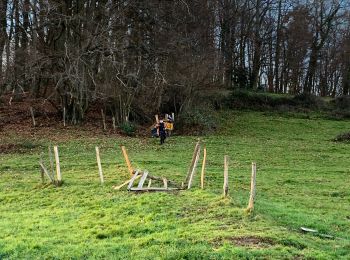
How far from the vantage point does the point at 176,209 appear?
12.2 metres

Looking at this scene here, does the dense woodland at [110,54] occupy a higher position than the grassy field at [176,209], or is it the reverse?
the dense woodland at [110,54]

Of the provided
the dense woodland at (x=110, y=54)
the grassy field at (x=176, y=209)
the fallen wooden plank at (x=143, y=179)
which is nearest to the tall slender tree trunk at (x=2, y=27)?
the dense woodland at (x=110, y=54)

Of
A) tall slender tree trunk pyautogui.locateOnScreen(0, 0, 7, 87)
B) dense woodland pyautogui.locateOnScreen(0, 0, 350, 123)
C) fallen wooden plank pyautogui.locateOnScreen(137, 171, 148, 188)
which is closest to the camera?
fallen wooden plank pyautogui.locateOnScreen(137, 171, 148, 188)

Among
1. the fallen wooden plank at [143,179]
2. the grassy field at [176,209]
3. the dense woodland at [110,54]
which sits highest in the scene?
the dense woodland at [110,54]

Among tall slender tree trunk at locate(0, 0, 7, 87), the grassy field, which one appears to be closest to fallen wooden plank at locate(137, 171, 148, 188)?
the grassy field

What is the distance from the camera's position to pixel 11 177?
760 inches

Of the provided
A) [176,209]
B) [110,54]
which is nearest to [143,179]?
[176,209]

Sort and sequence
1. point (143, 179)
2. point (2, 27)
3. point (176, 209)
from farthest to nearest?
point (2, 27), point (143, 179), point (176, 209)

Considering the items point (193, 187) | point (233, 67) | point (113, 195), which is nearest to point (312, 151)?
point (193, 187)

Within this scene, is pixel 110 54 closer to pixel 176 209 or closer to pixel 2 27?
pixel 2 27

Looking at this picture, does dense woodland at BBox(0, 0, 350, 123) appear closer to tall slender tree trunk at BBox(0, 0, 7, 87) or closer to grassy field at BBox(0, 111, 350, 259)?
tall slender tree trunk at BBox(0, 0, 7, 87)

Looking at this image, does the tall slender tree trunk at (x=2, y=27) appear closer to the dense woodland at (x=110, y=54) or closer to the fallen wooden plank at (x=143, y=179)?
the dense woodland at (x=110, y=54)

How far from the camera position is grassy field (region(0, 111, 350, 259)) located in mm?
9352

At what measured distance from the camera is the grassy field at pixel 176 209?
9.35 metres
